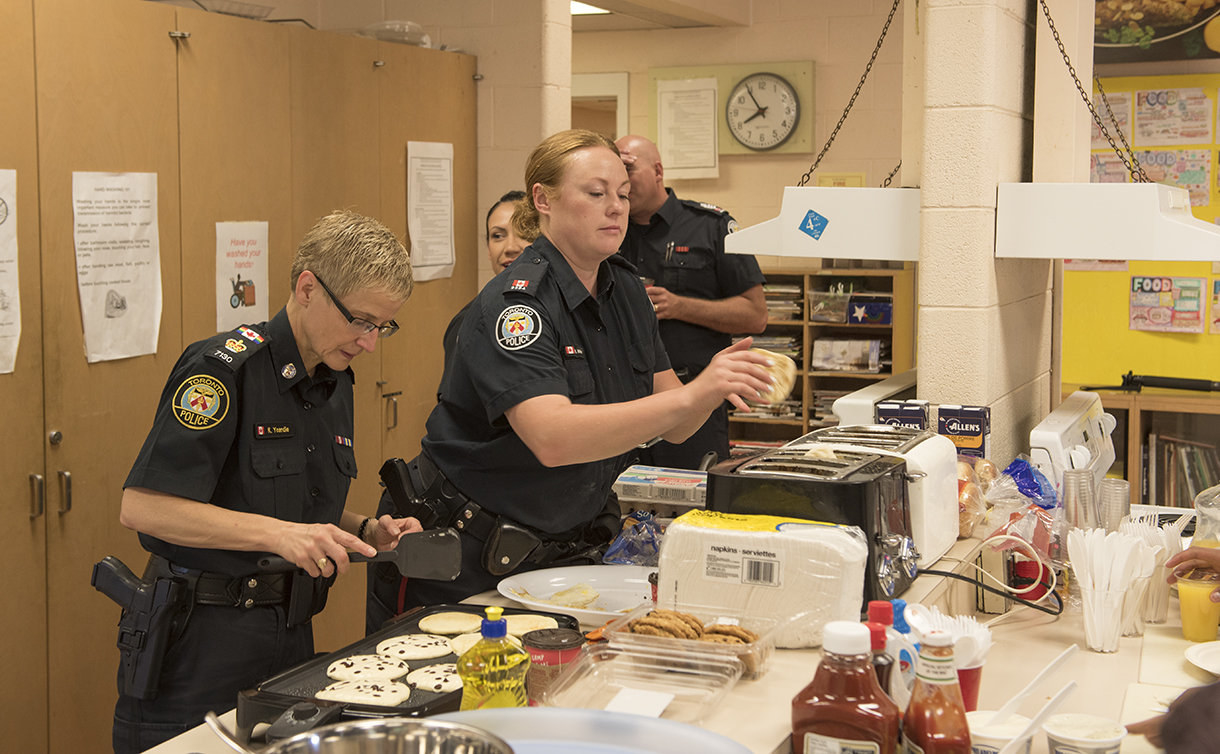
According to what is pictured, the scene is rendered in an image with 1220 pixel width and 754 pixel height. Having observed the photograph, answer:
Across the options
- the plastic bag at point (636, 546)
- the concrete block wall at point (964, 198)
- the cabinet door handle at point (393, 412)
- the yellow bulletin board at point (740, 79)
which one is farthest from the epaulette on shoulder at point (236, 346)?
the yellow bulletin board at point (740, 79)

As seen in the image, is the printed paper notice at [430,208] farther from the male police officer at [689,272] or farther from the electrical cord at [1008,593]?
the electrical cord at [1008,593]

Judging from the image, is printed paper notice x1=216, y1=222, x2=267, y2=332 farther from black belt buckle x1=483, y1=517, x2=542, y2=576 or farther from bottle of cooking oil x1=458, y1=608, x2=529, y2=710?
bottle of cooking oil x1=458, y1=608, x2=529, y2=710

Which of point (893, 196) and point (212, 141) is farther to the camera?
Result: point (212, 141)

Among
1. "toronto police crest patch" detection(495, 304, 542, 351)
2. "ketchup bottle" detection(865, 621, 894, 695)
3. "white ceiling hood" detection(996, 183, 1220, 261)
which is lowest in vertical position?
"ketchup bottle" detection(865, 621, 894, 695)

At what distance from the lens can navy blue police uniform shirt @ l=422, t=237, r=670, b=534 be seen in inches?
85.1

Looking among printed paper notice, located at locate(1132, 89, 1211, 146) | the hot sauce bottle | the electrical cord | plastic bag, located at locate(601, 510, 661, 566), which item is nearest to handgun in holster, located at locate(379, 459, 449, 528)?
plastic bag, located at locate(601, 510, 661, 566)

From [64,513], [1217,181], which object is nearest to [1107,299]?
[1217,181]

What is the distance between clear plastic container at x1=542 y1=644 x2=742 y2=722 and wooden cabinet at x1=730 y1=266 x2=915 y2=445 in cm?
475

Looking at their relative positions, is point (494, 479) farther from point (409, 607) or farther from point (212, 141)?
point (212, 141)

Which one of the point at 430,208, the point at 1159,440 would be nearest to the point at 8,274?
the point at 430,208

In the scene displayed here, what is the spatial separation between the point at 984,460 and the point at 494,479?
1.21m

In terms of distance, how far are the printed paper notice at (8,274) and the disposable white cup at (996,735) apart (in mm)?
2386

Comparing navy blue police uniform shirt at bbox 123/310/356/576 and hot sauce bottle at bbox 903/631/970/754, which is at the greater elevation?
navy blue police uniform shirt at bbox 123/310/356/576

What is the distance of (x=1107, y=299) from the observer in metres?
5.69
